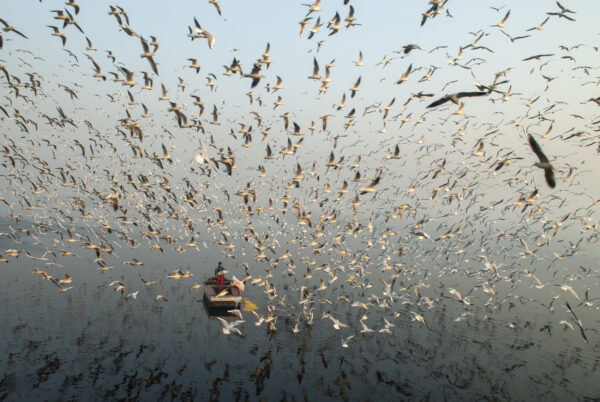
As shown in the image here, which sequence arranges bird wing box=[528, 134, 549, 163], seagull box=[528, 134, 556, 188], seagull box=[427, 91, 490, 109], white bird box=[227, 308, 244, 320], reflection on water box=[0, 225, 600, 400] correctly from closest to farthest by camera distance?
seagull box=[528, 134, 556, 188], bird wing box=[528, 134, 549, 163], seagull box=[427, 91, 490, 109], reflection on water box=[0, 225, 600, 400], white bird box=[227, 308, 244, 320]

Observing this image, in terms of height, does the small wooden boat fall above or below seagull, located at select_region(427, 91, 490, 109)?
below

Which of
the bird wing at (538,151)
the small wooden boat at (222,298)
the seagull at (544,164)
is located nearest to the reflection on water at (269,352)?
the small wooden boat at (222,298)

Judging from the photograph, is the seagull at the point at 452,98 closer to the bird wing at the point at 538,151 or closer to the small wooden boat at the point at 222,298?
the bird wing at the point at 538,151

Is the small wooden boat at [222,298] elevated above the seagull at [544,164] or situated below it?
above

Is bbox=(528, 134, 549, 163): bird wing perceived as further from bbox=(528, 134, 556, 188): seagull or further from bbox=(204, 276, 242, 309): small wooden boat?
bbox=(204, 276, 242, 309): small wooden boat

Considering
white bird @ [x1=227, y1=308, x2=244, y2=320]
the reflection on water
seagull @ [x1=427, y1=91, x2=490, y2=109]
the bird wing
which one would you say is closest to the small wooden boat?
white bird @ [x1=227, y1=308, x2=244, y2=320]

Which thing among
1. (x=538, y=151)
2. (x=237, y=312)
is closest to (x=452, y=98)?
(x=538, y=151)

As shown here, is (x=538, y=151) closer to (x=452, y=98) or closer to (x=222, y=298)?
(x=452, y=98)

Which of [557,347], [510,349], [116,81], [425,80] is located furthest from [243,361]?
[557,347]

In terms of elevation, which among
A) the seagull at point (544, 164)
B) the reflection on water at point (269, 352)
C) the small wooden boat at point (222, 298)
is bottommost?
the reflection on water at point (269, 352)

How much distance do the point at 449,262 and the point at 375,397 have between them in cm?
6492

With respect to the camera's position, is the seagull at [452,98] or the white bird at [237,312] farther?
the white bird at [237,312]

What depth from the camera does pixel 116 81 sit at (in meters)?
20.2

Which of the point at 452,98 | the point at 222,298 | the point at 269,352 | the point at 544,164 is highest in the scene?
the point at 452,98
